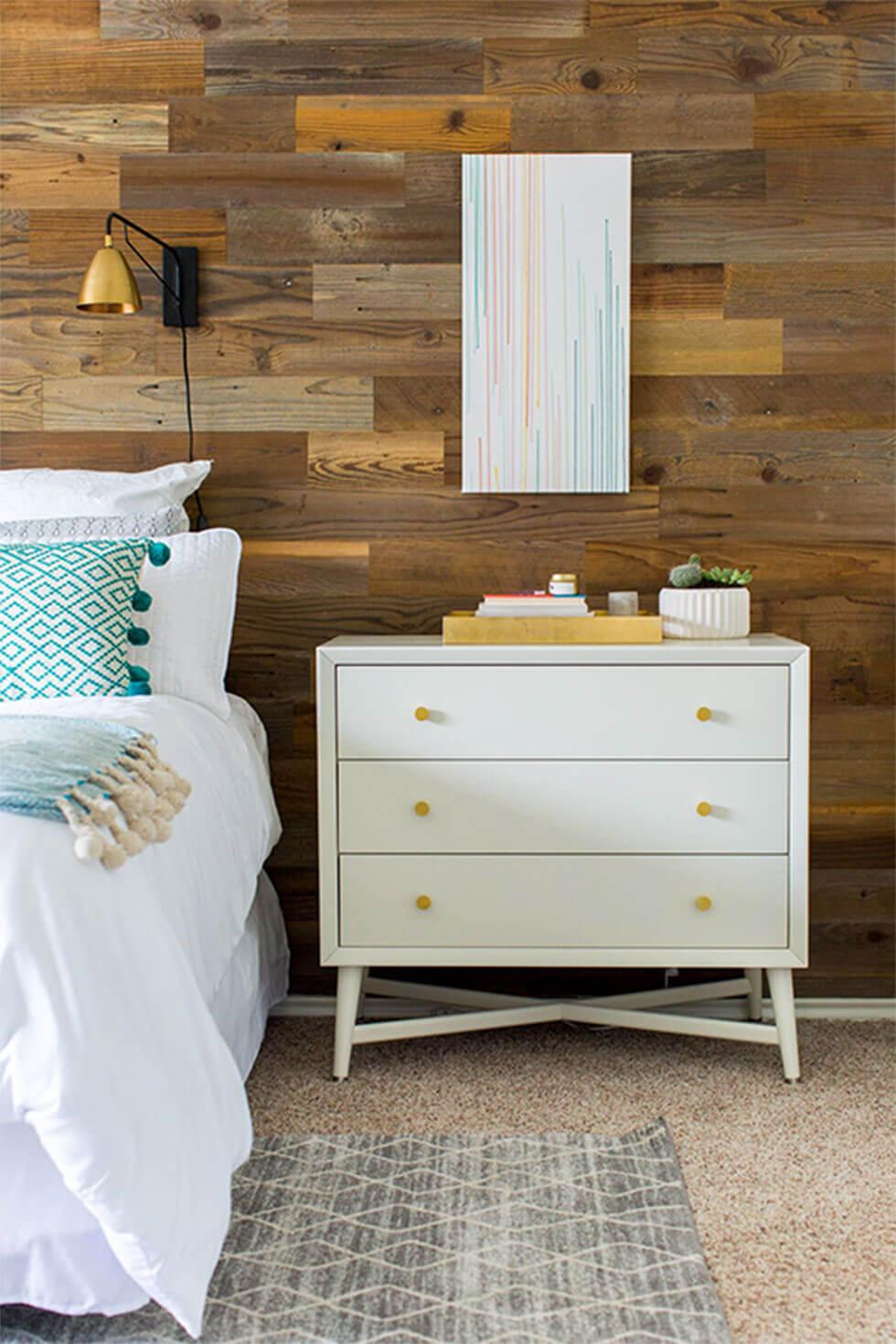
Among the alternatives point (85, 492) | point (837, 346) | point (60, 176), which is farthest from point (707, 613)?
point (60, 176)

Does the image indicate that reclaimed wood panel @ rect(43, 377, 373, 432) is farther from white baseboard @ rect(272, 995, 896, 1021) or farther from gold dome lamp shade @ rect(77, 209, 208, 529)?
white baseboard @ rect(272, 995, 896, 1021)

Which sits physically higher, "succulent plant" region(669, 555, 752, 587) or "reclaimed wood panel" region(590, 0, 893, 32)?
"reclaimed wood panel" region(590, 0, 893, 32)

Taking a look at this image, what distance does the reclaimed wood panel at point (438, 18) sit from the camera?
2.57 m

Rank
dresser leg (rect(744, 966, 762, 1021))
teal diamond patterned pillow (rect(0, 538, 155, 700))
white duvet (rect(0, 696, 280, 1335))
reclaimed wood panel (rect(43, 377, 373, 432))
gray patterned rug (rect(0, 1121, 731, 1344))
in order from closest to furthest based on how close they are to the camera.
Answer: white duvet (rect(0, 696, 280, 1335))
gray patterned rug (rect(0, 1121, 731, 1344))
teal diamond patterned pillow (rect(0, 538, 155, 700))
dresser leg (rect(744, 966, 762, 1021))
reclaimed wood panel (rect(43, 377, 373, 432))

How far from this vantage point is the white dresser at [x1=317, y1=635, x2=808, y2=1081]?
2.21 metres

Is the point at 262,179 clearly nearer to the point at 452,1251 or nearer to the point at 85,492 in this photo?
the point at 85,492

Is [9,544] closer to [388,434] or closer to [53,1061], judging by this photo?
[388,434]

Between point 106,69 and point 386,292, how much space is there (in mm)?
731

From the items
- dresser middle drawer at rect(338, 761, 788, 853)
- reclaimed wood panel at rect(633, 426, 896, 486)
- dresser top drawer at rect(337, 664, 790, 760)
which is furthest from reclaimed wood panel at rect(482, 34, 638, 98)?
dresser middle drawer at rect(338, 761, 788, 853)

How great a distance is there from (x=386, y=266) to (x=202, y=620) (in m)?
0.87

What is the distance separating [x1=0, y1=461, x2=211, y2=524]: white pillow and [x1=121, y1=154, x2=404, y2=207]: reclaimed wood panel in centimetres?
54

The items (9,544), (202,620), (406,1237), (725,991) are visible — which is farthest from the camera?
(725,991)

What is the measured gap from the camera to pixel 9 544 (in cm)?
213

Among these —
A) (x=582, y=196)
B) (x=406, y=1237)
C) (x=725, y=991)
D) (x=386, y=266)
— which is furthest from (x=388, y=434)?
(x=406, y=1237)
